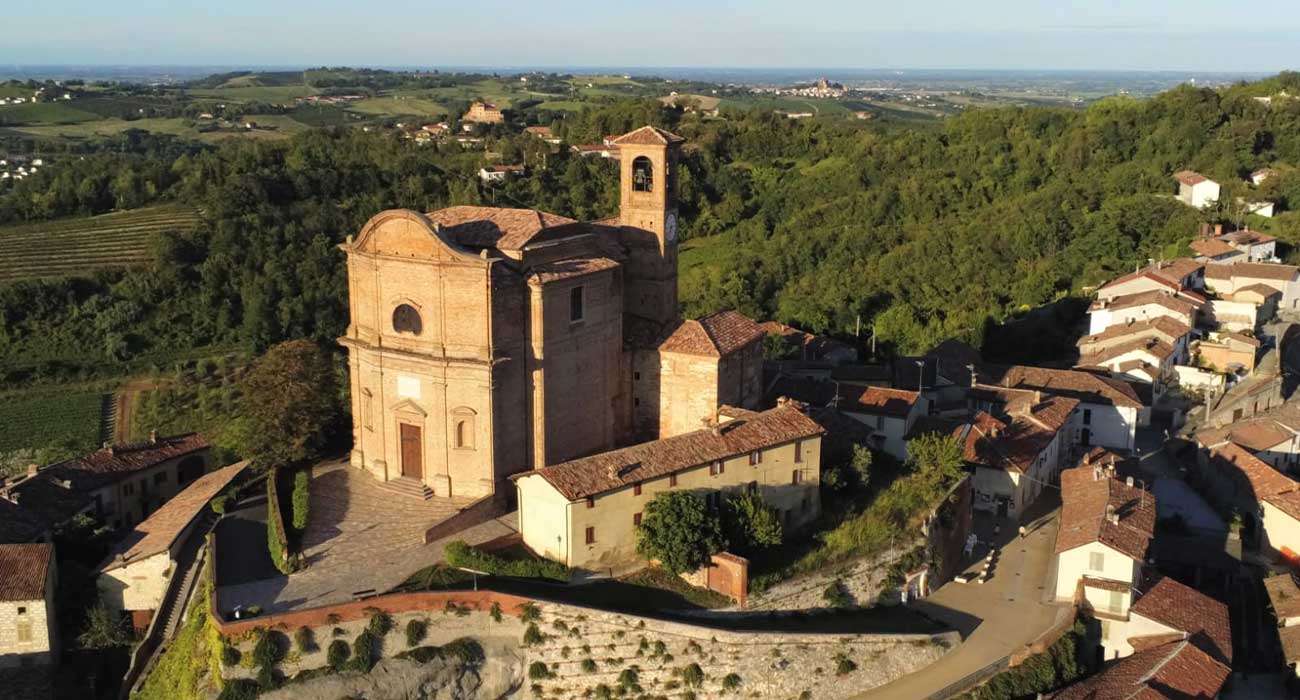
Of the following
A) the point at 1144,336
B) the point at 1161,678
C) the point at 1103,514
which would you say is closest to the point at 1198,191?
the point at 1144,336

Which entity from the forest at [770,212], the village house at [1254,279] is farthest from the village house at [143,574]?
the village house at [1254,279]

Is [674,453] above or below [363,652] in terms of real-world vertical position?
above

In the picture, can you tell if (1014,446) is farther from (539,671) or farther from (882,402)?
(539,671)

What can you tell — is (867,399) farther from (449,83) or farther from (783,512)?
(449,83)

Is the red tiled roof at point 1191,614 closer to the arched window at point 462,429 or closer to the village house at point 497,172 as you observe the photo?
the arched window at point 462,429

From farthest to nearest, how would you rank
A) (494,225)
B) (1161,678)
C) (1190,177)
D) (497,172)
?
(497,172), (1190,177), (494,225), (1161,678)

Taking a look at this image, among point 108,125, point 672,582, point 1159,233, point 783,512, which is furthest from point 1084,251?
point 108,125

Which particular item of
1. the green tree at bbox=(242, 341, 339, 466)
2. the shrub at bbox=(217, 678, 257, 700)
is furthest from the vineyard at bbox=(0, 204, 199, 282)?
the shrub at bbox=(217, 678, 257, 700)
